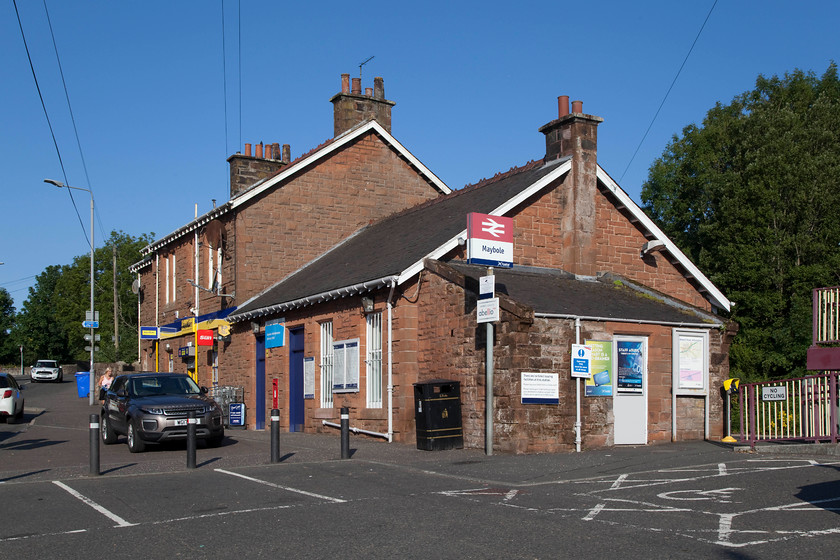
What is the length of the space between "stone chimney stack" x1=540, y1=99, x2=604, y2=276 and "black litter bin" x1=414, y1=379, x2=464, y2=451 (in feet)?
15.7

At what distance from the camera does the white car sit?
2488 centimetres

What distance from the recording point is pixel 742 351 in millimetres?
30906

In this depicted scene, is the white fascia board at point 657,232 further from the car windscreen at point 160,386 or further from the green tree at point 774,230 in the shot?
the car windscreen at point 160,386

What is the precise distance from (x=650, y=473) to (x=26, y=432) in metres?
16.7

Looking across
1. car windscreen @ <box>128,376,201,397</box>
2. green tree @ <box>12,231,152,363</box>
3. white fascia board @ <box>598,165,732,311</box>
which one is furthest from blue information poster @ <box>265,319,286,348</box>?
green tree @ <box>12,231,152,363</box>

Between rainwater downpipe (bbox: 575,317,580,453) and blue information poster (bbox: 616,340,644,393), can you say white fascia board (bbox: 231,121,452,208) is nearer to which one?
rainwater downpipe (bbox: 575,317,580,453)

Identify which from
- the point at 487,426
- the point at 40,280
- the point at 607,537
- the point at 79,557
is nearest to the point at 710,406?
the point at 487,426

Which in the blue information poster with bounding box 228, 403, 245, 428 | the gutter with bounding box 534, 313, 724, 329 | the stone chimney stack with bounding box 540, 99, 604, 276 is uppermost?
the stone chimney stack with bounding box 540, 99, 604, 276

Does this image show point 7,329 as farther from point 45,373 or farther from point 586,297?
point 586,297

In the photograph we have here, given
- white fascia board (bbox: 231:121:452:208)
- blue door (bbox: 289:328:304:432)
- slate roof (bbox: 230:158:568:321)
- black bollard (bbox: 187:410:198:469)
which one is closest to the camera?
black bollard (bbox: 187:410:198:469)

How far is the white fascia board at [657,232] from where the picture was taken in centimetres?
1950

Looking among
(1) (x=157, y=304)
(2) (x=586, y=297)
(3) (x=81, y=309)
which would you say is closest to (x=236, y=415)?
(1) (x=157, y=304)

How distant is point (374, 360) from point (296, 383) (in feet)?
14.4

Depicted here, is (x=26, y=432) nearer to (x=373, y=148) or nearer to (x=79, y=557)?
(x=373, y=148)
